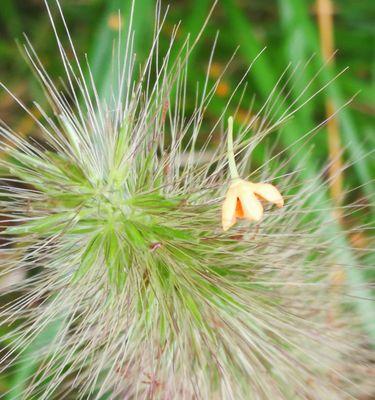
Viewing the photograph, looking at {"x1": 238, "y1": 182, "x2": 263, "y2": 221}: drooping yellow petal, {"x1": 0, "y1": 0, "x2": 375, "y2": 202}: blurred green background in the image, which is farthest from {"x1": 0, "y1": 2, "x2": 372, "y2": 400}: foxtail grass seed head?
{"x1": 0, "y1": 0, "x2": 375, "y2": 202}: blurred green background

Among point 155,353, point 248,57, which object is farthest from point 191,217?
point 248,57

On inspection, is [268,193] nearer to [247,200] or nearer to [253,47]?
[247,200]

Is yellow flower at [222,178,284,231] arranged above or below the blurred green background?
below

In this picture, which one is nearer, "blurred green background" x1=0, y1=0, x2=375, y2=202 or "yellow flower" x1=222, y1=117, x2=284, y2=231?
"yellow flower" x1=222, y1=117, x2=284, y2=231

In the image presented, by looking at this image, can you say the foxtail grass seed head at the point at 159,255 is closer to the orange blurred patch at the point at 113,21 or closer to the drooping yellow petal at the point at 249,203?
the drooping yellow petal at the point at 249,203

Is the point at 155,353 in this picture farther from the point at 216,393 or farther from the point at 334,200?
the point at 334,200

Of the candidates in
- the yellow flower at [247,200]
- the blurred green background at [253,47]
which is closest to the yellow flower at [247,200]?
the yellow flower at [247,200]

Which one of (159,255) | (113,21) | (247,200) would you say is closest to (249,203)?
(247,200)

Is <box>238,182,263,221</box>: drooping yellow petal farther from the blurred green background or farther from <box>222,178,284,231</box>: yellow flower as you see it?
the blurred green background
